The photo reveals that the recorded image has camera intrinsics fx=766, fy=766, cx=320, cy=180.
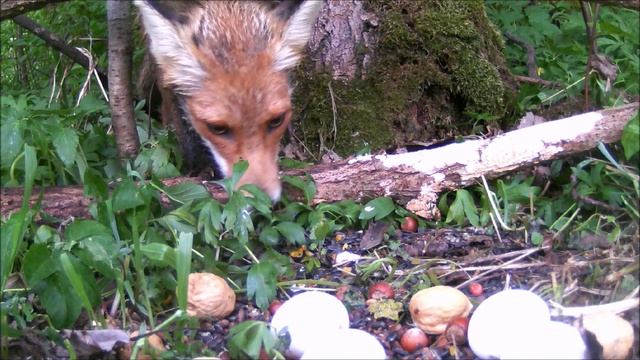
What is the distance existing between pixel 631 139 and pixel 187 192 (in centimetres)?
197

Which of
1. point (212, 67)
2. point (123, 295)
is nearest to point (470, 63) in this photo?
point (212, 67)

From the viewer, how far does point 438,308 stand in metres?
2.82

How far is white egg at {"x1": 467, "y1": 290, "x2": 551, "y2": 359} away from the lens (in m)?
2.51

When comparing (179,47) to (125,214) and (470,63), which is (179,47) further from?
(470,63)

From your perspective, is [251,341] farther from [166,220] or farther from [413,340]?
[166,220]

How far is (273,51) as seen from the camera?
13.0 feet

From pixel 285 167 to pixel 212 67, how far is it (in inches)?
27.0

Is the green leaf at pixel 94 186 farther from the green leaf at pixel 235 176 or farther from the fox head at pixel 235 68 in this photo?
the fox head at pixel 235 68

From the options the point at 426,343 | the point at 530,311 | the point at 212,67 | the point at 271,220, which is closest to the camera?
the point at 530,311

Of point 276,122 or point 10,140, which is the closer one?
point 10,140

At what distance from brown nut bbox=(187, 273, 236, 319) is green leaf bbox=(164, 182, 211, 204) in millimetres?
527

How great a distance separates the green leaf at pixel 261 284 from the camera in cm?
306

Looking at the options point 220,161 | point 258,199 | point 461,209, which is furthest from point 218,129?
point 461,209

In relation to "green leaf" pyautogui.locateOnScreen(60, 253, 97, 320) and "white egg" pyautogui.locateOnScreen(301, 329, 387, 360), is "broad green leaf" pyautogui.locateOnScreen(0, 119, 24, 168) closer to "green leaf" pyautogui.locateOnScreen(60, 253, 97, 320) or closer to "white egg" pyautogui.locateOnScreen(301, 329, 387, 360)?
"green leaf" pyautogui.locateOnScreen(60, 253, 97, 320)
